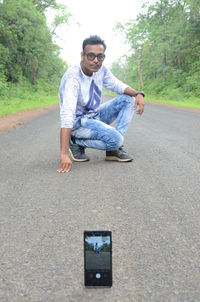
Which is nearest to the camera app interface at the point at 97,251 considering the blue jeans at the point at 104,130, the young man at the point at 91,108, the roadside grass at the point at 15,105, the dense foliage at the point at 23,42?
the young man at the point at 91,108

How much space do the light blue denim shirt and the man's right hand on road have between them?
1.07 feet

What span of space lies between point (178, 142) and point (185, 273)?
15.5 feet

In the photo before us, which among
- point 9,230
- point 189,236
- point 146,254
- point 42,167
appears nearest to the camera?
point 146,254

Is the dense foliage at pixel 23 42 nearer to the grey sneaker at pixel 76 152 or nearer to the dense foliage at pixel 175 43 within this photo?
the dense foliage at pixel 175 43

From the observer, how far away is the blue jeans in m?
4.46

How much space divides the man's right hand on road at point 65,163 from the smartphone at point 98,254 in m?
2.42

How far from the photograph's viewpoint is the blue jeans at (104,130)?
14.6 feet

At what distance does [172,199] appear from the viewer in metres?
2.96

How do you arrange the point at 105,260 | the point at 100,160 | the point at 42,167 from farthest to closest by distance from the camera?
1. the point at 100,160
2. the point at 42,167
3. the point at 105,260

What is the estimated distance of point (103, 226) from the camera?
7.72ft

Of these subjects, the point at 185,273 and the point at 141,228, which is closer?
the point at 185,273

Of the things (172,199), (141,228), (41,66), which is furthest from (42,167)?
(41,66)

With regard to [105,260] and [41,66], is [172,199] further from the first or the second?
[41,66]

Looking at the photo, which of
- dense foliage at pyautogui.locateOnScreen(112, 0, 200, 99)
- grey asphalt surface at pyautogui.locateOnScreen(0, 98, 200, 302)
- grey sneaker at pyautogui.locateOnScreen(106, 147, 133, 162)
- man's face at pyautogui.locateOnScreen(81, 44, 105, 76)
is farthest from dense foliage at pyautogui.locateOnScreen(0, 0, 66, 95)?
grey asphalt surface at pyautogui.locateOnScreen(0, 98, 200, 302)
